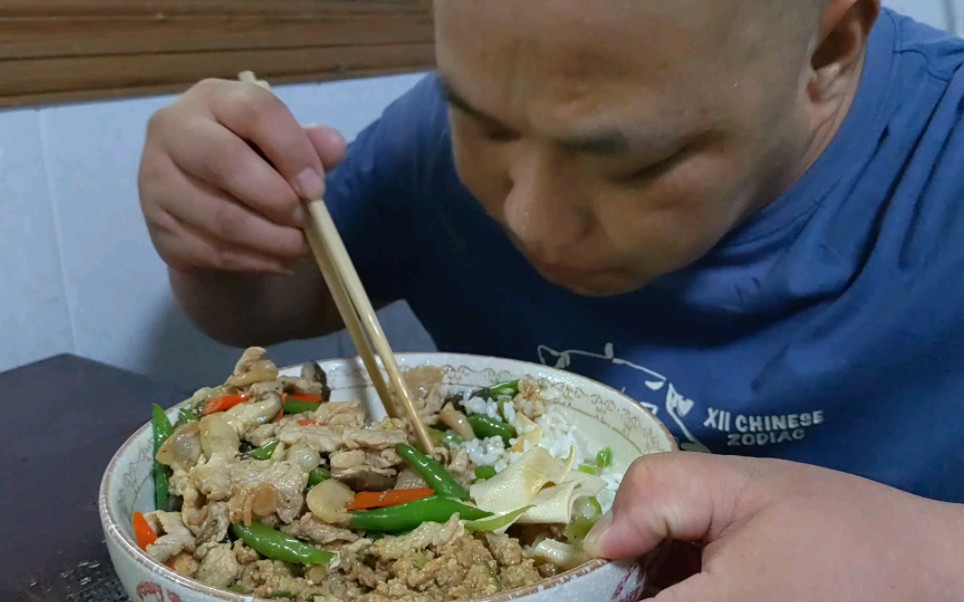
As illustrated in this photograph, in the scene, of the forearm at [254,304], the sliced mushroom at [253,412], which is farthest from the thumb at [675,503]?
the forearm at [254,304]

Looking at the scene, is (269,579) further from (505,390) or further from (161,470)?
(505,390)

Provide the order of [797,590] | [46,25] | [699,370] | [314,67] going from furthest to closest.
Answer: [314,67], [46,25], [699,370], [797,590]

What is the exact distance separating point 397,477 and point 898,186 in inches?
23.3

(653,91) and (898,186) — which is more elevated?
(653,91)

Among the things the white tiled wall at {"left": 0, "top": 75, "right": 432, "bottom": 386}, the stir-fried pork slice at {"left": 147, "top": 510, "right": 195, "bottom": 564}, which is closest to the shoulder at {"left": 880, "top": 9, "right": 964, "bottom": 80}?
the stir-fried pork slice at {"left": 147, "top": 510, "right": 195, "bottom": 564}

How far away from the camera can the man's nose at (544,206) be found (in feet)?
2.08

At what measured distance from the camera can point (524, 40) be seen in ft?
1.87

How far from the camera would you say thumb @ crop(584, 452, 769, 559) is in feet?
1.65

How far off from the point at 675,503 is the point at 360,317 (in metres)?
0.38

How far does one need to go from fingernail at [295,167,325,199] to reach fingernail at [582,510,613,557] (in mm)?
454

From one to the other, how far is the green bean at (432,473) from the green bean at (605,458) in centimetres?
13

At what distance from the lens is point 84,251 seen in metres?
1.24

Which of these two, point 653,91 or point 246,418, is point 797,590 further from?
point 246,418

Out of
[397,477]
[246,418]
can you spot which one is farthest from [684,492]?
[246,418]
